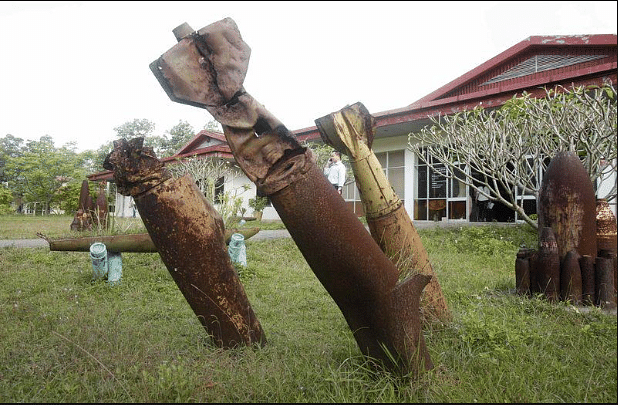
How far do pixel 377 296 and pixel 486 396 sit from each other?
1.95 feet

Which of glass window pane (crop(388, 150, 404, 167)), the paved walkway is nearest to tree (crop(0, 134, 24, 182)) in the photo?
the paved walkway

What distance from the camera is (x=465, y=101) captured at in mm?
10094

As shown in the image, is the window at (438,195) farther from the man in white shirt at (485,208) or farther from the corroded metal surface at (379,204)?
the corroded metal surface at (379,204)

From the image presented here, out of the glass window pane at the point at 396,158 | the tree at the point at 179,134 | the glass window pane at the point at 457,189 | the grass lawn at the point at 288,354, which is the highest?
the tree at the point at 179,134

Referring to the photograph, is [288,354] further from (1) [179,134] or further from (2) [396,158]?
(1) [179,134]

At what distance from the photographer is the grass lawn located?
1795mm

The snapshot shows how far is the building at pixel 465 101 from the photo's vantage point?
10.1 meters

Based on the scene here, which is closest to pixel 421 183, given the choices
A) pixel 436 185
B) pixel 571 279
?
pixel 436 185

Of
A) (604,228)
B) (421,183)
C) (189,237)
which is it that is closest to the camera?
(189,237)

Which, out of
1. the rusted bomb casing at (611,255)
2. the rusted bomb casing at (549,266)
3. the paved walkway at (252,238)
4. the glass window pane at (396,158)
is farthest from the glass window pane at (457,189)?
the rusted bomb casing at (549,266)

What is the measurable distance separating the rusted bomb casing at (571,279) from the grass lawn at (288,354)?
15 centimetres

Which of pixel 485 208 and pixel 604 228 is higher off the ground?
pixel 485 208

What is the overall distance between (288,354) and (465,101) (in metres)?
9.35

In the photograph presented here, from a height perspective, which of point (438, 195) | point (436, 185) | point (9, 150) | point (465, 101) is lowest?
point (438, 195)
